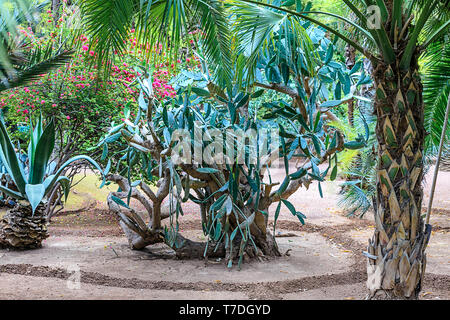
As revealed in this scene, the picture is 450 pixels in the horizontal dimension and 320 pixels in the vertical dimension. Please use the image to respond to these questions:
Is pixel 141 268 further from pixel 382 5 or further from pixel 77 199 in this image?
pixel 77 199

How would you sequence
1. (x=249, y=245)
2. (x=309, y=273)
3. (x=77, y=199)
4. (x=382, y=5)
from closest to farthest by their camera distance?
(x=382, y=5)
(x=309, y=273)
(x=249, y=245)
(x=77, y=199)

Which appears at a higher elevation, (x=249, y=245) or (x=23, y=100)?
(x=23, y=100)

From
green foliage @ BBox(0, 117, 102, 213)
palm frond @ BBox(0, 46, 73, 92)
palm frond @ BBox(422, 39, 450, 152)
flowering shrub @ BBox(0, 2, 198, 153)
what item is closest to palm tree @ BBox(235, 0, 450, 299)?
palm frond @ BBox(0, 46, 73, 92)

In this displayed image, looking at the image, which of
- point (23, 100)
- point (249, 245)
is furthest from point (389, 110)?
point (23, 100)

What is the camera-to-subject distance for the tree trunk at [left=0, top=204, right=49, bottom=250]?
5969 mm

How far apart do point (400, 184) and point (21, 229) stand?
4639mm

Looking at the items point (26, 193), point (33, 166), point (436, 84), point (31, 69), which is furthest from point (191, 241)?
point (436, 84)

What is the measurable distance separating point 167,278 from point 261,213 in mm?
1475

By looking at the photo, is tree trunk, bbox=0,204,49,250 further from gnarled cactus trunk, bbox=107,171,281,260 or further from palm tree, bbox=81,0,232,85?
palm tree, bbox=81,0,232,85

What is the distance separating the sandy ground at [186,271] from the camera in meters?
4.40

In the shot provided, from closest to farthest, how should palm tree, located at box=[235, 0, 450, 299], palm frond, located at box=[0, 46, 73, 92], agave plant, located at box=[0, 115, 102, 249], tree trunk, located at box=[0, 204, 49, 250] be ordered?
1. palm tree, located at box=[235, 0, 450, 299]
2. palm frond, located at box=[0, 46, 73, 92]
3. agave plant, located at box=[0, 115, 102, 249]
4. tree trunk, located at box=[0, 204, 49, 250]

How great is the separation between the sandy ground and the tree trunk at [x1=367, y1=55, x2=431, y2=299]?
752 millimetres

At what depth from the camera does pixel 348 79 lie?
5324 millimetres

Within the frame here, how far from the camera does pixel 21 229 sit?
19.6 feet
